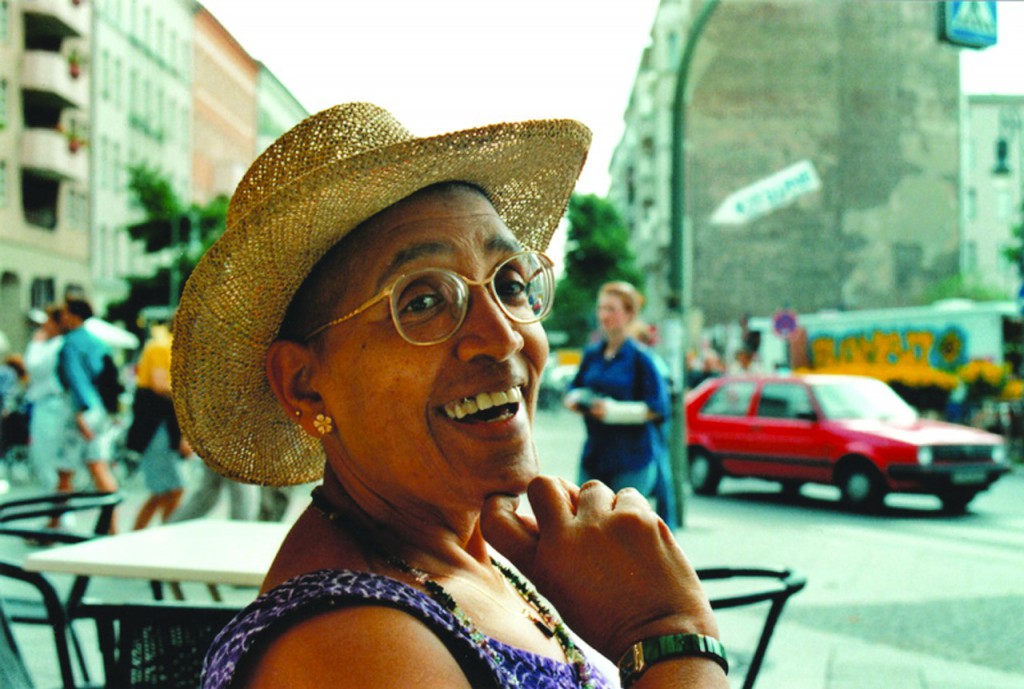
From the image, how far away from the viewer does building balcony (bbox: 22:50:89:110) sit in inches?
1428

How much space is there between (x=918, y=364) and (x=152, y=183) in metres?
26.3

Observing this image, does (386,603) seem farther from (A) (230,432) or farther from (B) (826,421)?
(B) (826,421)

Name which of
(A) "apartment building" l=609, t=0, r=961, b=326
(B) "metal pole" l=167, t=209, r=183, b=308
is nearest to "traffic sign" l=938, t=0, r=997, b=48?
(B) "metal pole" l=167, t=209, r=183, b=308

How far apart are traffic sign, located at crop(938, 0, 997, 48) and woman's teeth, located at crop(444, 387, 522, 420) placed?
27.8 ft

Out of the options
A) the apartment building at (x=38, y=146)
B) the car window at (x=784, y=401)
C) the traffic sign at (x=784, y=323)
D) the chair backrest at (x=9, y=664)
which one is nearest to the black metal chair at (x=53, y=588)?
the chair backrest at (x=9, y=664)

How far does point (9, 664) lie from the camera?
101 inches

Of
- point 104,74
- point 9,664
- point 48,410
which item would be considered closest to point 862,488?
point 48,410

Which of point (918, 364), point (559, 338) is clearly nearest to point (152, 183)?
point (918, 364)

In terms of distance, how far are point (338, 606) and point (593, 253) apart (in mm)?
68068

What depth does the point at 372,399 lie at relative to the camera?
67.5 inches

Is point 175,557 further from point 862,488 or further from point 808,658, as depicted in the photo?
point 862,488

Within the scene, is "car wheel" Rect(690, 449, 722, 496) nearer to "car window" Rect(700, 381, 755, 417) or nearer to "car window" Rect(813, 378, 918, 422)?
"car window" Rect(700, 381, 755, 417)

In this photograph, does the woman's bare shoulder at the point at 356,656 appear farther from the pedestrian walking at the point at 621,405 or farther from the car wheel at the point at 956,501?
the car wheel at the point at 956,501

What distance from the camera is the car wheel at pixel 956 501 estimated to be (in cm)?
1347
